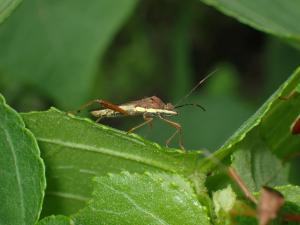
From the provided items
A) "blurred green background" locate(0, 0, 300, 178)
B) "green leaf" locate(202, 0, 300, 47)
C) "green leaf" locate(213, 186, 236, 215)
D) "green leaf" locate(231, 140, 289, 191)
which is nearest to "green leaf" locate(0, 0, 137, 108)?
"blurred green background" locate(0, 0, 300, 178)

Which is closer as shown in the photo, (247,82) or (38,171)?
(38,171)

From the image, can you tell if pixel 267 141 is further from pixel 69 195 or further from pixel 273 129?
pixel 69 195

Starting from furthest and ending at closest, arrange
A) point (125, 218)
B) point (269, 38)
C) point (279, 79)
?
point (269, 38) < point (279, 79) < point (125, 218)

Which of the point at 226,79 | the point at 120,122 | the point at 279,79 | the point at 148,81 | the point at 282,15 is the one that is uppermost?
the point at 282,15

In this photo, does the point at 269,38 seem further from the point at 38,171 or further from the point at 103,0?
the point at 38,171

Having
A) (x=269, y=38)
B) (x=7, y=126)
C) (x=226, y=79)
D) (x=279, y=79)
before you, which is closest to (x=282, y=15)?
(x=7, y=126)

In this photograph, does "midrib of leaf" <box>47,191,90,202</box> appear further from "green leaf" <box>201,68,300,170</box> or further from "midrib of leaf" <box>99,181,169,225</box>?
"green leaf" <box>201,68,300,170</box>

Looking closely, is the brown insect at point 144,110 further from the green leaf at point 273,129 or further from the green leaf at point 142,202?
the green leaf at point 142,202
